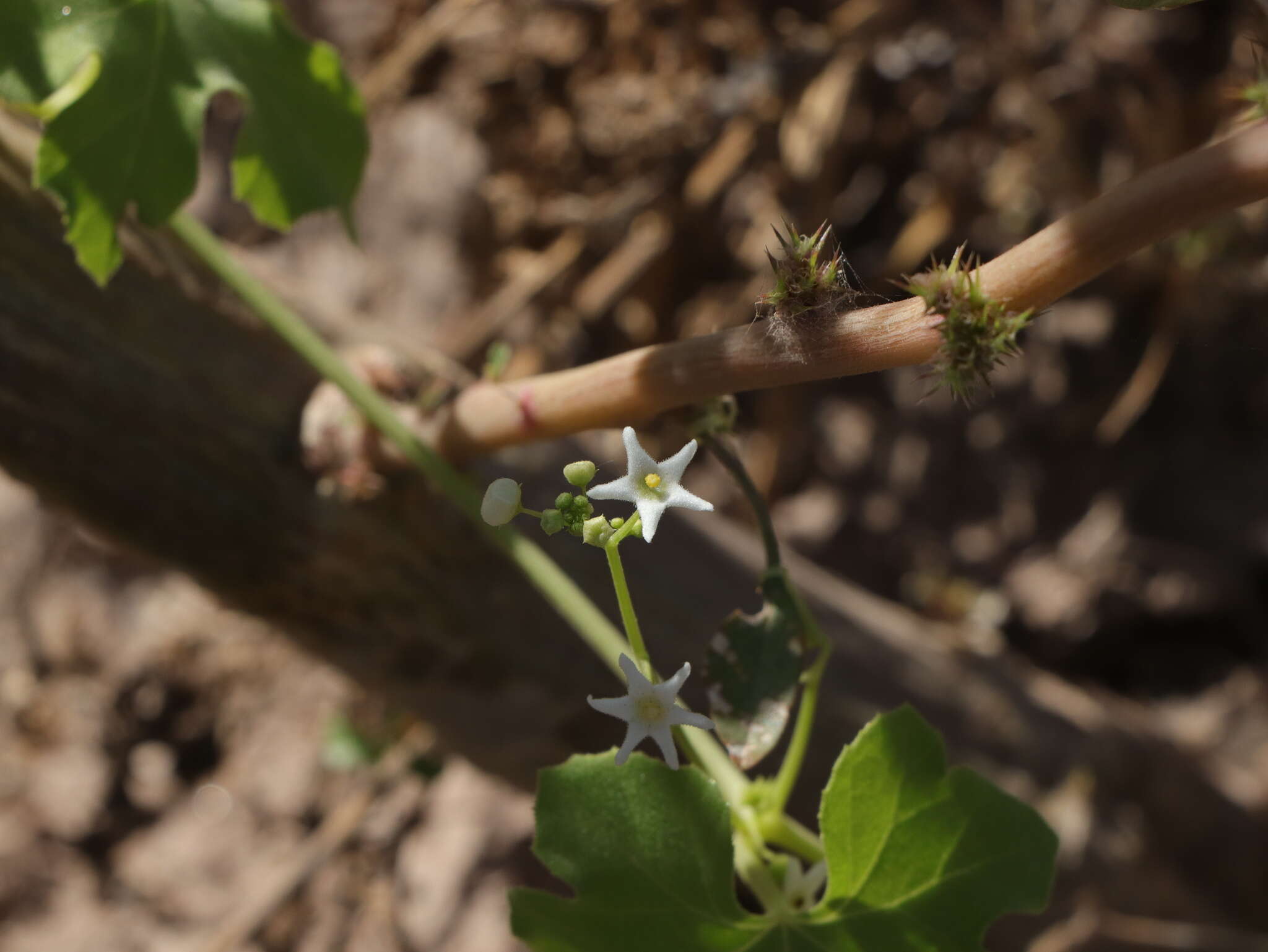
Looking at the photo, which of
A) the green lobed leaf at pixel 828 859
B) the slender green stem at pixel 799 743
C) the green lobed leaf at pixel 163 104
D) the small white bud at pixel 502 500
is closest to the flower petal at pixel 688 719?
the green lobed leaf at pixel 828 859

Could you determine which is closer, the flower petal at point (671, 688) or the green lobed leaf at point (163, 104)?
the flower petal at point (671, 688)

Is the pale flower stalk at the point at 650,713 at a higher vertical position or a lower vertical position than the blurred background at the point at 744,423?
lower

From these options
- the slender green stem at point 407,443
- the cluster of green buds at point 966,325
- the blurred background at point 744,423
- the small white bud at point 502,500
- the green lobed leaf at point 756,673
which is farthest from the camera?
the blurred background at point 744,423

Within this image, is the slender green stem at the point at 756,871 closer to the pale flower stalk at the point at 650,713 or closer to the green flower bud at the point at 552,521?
the pale flower stalk at the point at 650,713

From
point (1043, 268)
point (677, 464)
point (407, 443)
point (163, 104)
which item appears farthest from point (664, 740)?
point (163, 104)

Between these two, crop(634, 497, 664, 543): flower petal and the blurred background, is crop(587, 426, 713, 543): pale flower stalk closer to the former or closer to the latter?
crop(634, 497, 664, 543): flower petal

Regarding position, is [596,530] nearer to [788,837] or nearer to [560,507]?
[560,507]

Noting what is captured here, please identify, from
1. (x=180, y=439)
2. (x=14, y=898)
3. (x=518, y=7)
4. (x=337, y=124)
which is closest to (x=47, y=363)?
(x=180, y=439)
